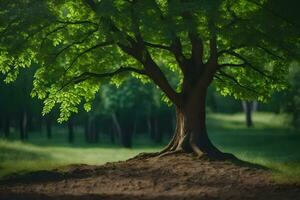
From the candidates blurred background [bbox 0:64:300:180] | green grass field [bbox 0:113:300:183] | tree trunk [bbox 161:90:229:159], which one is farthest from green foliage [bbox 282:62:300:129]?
tree trunk [bbox 161:90:229:159]

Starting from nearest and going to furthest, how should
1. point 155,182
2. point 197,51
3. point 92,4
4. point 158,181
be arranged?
point 155,182, point 158,181, point 92,4, point 197,51

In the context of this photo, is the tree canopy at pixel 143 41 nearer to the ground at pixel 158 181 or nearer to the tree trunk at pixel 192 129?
the tree trunk at pixel 192 129

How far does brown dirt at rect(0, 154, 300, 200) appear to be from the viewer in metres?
14.4

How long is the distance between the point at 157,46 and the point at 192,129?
159 inches

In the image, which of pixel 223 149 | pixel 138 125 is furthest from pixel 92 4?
pixel 138 125

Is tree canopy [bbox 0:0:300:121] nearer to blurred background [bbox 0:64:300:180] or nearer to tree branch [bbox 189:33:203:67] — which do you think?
tree branch [bbox 189:33:203:67]

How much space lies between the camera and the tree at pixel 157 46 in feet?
56.8

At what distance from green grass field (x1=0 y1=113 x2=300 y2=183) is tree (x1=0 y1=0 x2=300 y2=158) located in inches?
146

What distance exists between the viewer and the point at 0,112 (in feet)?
190

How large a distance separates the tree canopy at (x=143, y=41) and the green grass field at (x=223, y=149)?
4094 mm

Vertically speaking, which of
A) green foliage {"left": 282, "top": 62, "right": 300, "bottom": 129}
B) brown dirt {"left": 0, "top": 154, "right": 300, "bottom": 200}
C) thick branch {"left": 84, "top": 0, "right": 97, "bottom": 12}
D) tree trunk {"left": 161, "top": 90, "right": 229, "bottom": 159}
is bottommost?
brown dirt {"left": 0, "top": 154, "right": 300, "bottom": 200}

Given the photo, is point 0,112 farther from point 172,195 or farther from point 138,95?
point 172,195

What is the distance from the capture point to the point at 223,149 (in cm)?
4631

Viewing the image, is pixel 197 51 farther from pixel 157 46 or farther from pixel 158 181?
pixel 158 181
